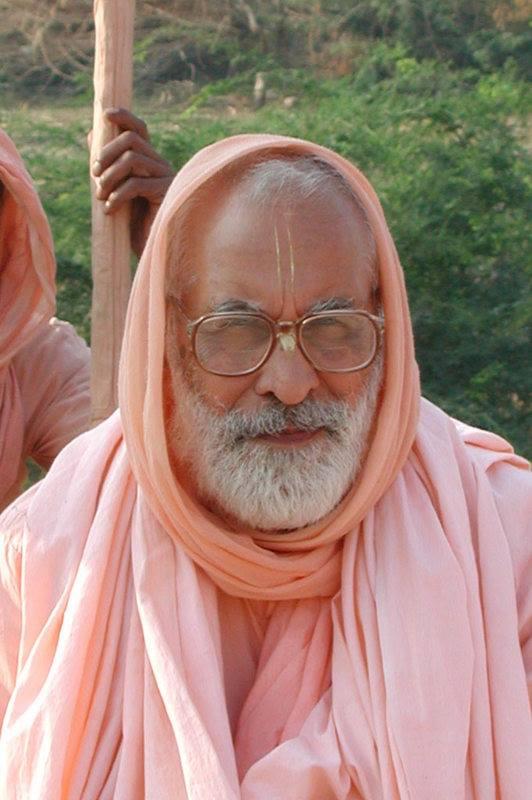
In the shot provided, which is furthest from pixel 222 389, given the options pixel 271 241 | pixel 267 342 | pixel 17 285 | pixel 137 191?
pixel 17 285

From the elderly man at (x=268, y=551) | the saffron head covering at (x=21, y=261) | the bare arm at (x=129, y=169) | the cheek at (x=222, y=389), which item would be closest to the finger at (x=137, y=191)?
the bare arm at (x=129, y=169)

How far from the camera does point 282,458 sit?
274 centimetres

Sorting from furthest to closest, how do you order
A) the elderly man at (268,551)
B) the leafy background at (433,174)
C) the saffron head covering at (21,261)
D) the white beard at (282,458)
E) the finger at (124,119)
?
the leafy background at (433,174) → the saffron head covering at (21,261) → the finger at (124,119) → the white beard at (282,458) → the elderly man at (268,551)

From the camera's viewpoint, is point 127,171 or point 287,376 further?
point 127,171

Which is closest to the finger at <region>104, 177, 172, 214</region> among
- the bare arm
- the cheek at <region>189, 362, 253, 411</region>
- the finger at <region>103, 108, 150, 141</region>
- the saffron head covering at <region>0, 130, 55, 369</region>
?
the bare arm

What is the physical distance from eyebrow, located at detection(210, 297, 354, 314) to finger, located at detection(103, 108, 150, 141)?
1.57m

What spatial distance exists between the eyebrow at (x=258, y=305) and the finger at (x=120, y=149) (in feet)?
5.25

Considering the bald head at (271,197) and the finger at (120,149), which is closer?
the bald head at (271,197)

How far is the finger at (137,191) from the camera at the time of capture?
4.21m

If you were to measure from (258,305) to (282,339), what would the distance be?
0.07 metres

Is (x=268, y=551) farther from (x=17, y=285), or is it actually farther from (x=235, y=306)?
(x=17, y=285)

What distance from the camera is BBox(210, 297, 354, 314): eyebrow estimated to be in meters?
2.71

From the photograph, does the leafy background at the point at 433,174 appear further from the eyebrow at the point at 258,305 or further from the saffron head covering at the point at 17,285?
the eyebrow at the point at 258,305

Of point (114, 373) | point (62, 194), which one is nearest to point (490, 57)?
point (62, 194)
